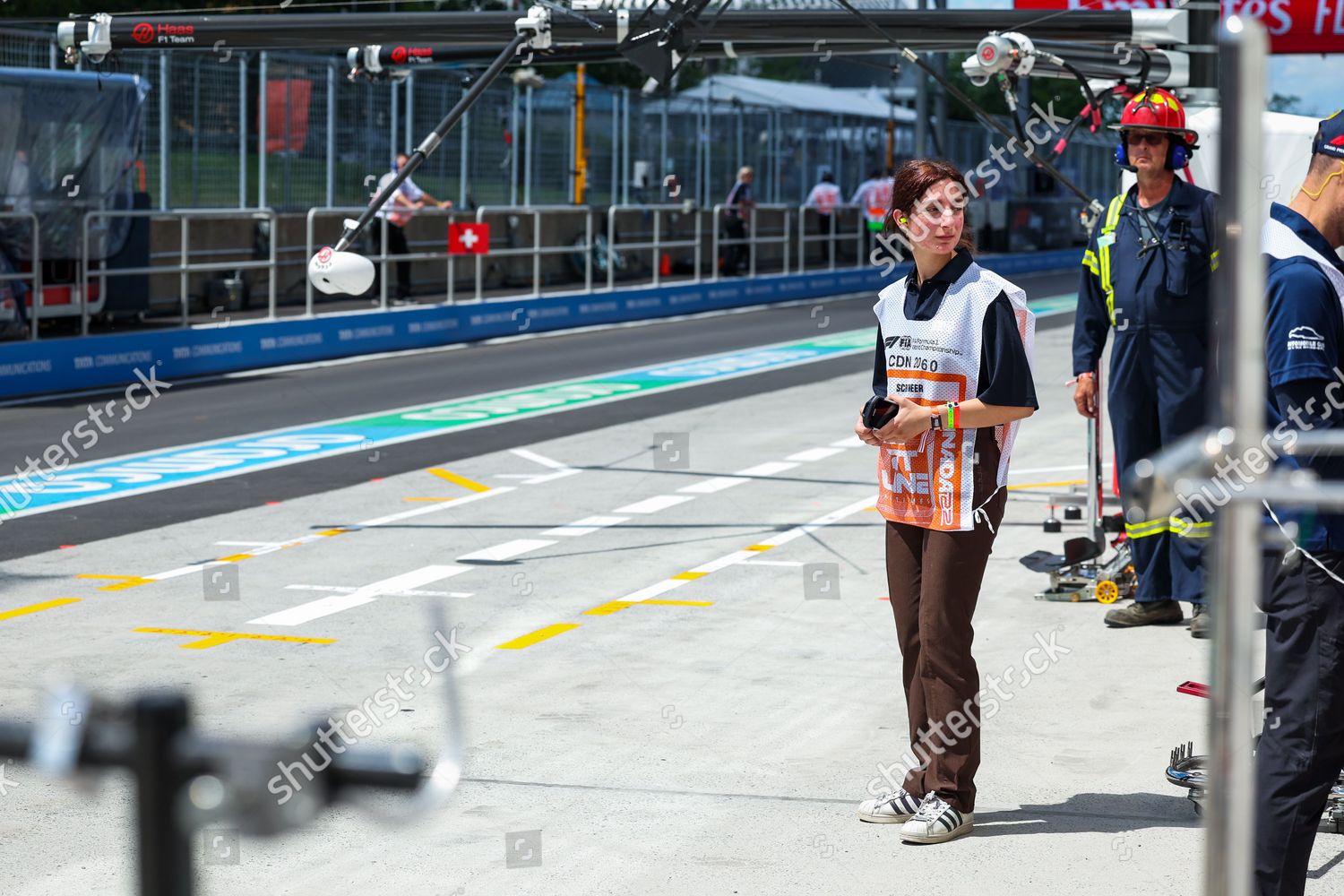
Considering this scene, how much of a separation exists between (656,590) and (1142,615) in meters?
2.31

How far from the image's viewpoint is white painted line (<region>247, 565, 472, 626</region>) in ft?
26.4

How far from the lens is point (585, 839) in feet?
16.9

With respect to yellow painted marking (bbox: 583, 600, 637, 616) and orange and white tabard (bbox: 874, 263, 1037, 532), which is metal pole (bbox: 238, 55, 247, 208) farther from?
orange and white tabard (bbox: 874, 263, 1037, 532)

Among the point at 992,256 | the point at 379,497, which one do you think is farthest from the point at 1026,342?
the point at 992,256

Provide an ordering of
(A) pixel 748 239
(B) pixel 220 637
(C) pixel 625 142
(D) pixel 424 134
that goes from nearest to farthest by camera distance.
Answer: (B) pixel 220 637
(D) pixel 424 134
(A) pixel 748 239
(C) pixel 625 142

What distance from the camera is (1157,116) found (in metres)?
7.19

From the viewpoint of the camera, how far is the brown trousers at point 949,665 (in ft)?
17.2

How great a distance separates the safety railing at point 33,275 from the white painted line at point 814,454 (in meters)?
7.80

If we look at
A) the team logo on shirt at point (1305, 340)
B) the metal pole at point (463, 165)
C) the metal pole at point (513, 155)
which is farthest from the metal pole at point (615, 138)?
the team logo on shirt at point (1305, 340)

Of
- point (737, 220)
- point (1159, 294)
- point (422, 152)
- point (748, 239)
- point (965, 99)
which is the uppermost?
point (965, 99)

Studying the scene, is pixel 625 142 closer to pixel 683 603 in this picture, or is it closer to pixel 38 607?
pixel 683 603

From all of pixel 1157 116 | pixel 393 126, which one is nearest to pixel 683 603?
pixel 1157 116

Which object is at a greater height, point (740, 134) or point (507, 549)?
point (740, 134)

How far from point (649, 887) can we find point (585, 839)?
432 mm
